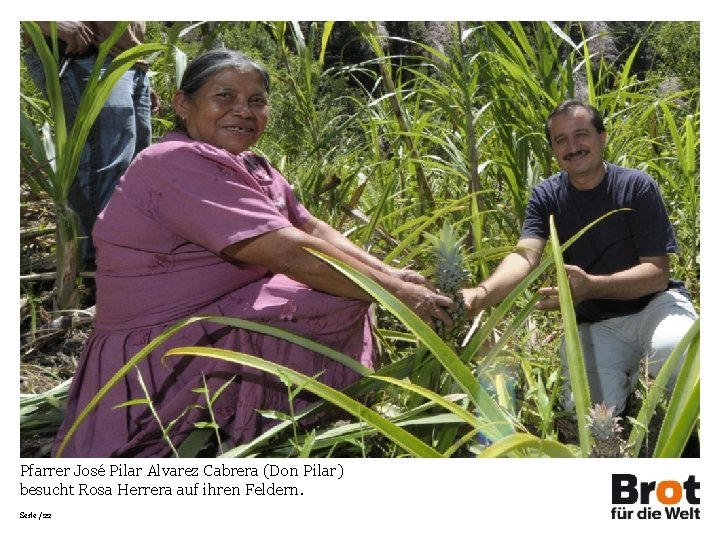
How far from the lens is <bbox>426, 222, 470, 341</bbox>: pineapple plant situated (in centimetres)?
160

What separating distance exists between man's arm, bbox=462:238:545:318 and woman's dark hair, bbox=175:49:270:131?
28.9 inches

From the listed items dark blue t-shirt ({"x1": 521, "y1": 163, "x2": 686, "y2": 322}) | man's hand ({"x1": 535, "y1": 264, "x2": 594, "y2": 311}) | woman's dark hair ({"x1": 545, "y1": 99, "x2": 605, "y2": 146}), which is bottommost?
man's hand ({"x1": 535, "y1": 264, "x2": 594, "y2": 311})

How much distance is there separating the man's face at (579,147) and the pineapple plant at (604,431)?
106 cm

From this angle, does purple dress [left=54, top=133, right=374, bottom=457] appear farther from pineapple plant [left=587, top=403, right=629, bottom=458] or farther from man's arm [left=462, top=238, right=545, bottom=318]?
pineapple plant [left=587, top=403, right=629, bottom=458]

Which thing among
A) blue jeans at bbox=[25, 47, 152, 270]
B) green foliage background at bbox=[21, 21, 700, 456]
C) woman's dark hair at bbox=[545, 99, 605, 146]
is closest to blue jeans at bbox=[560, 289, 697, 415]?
green foliage background at bbox=[21, 21, 700, 456]

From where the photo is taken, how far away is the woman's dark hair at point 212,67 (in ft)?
6.64

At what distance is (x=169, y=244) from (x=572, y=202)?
1.12 meters

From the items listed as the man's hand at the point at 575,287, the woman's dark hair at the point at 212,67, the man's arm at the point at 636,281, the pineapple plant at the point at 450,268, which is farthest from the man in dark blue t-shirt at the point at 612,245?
the woman's dark hair at the point at 212,67

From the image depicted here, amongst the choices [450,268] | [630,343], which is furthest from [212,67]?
[630,343]

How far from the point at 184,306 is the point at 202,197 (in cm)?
27

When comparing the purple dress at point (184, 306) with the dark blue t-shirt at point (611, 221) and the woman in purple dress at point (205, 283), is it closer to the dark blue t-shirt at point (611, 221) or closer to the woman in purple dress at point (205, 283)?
the woman in purple dress at point (205, 283)

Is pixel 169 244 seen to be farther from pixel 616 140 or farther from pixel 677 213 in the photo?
pixel 677 213

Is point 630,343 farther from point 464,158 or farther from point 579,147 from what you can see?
point 464,158
